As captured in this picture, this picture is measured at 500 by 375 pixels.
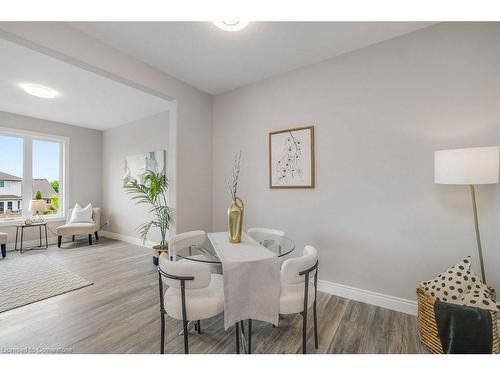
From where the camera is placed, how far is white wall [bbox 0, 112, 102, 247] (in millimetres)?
4477

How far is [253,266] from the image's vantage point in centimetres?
146

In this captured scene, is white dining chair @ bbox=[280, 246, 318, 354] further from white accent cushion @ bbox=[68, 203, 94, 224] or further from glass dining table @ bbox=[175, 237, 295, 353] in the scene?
white accent cushion @ bbox=[68, 203, 94, 224]

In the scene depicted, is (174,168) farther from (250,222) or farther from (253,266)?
(253,266)

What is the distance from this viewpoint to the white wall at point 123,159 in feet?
13.9

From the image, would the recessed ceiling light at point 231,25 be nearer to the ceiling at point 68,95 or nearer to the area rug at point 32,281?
the ceiling at point 68,95

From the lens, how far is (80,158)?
16.7ft

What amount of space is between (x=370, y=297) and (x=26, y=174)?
20.6 ft

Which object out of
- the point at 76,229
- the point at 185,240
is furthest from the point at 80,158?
the point at 185,240

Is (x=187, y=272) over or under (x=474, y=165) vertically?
under

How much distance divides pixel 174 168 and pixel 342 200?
205cm

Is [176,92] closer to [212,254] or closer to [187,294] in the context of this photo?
[212,254]

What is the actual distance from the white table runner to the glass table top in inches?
3.6

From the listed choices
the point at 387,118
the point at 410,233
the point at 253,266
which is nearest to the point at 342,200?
the point at 410,233

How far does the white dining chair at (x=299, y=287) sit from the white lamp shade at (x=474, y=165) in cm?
113
